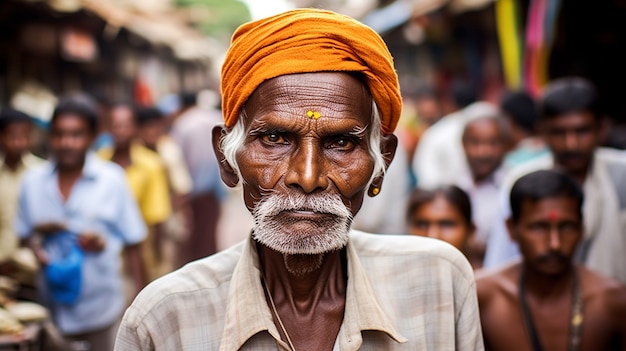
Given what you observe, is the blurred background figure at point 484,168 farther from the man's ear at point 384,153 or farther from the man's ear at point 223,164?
the man's ear at point 223,164

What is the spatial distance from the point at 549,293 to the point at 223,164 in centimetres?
186

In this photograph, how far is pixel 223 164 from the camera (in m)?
2.26

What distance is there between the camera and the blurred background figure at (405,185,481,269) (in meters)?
4.64

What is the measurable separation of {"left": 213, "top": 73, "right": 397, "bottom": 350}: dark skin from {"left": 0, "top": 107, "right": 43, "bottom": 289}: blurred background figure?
2.86 metres

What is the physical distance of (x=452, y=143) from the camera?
6.42 metres

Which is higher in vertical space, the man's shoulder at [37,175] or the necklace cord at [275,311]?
the man's shoulder at [37,175]

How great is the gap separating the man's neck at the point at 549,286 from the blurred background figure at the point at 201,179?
558 centimetres

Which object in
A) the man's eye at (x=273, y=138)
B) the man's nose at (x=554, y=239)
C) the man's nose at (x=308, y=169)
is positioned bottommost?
the man's nose at (x=554, y=239)

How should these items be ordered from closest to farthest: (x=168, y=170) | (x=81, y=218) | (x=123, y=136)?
1. (x=81, y=218)
2. (x=123, y=136)
3. (x=168, y=170)

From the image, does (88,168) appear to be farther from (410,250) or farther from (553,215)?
(410,250)

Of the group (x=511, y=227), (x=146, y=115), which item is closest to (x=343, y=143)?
(x=511, y=227)

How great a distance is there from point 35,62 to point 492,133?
8306mm

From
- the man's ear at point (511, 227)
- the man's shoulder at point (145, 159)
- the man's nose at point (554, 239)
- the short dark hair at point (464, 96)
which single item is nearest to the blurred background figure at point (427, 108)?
the short dark hair at point (464, 96)

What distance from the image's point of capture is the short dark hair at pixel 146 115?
8.46 metres
